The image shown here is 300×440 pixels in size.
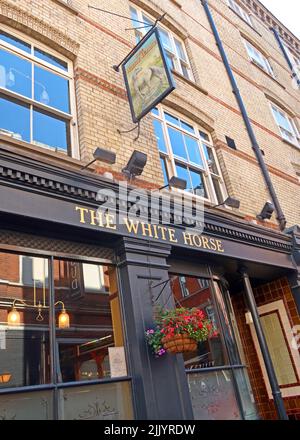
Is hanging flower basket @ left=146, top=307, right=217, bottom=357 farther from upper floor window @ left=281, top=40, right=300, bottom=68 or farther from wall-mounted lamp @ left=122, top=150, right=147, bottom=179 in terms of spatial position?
upper floor window @ left=281, top=40, right=300, bottom=68

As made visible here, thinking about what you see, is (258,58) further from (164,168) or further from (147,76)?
(147,76)

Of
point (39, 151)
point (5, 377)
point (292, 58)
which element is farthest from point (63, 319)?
point (292, 58)

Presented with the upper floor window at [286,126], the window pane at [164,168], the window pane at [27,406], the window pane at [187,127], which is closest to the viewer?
the window pane at [27,406]

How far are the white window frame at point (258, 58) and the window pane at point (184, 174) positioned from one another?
808 centimetres

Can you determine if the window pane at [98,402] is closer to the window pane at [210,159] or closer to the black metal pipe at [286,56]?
the window pane at [210,159]

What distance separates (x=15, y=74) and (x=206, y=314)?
4684 mm

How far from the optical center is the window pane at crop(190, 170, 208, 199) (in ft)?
24.8

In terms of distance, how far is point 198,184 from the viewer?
25.3 feet

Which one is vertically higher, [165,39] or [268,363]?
[165,39]

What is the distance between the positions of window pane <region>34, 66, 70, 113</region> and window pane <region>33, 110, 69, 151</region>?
0.26m

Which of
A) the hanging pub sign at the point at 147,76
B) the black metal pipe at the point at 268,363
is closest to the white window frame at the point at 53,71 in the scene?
the hanging pub sign at the point at 147,76

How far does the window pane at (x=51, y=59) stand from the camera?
6.14 metres

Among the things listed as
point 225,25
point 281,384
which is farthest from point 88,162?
point 225,25

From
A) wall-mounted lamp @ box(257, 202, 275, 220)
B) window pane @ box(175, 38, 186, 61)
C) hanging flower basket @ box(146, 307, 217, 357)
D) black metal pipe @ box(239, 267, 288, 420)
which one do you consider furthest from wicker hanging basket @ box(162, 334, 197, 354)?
window pane @ box(175, 38, 186, 61)
